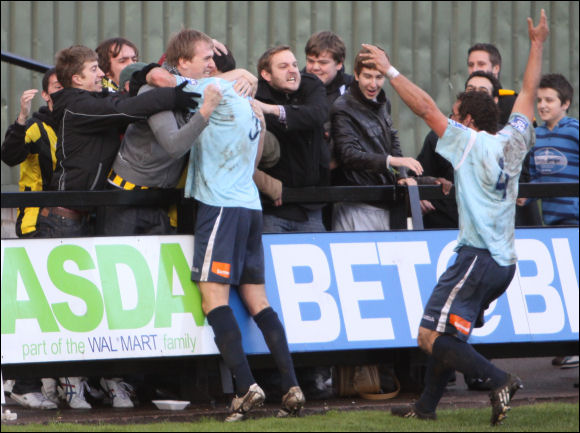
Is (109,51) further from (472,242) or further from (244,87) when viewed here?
(472,242)

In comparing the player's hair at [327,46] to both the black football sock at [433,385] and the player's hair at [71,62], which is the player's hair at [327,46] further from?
the black football sock at [433,385]

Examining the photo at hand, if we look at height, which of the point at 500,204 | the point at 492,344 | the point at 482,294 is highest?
the point at 500,204

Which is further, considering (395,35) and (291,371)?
(395,35)

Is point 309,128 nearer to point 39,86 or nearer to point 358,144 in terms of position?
point 358,144

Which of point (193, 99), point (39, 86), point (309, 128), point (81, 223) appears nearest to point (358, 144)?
point (309, 128)

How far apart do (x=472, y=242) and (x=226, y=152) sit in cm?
158

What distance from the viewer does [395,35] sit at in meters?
12.8

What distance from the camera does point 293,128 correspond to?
23.6 ft

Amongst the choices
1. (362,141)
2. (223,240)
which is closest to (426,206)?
(362,141)

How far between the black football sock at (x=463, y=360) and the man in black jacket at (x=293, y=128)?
5.16ft

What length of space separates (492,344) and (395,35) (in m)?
6.12

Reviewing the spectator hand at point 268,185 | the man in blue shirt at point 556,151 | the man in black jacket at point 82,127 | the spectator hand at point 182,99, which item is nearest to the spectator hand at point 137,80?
the man in black jacket at point 82,127

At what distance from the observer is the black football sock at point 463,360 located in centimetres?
625

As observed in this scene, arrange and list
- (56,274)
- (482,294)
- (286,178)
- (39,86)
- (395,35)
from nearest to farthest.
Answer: (482,294) → (56,274) → (286,178) → (39,86) → (395,35)
